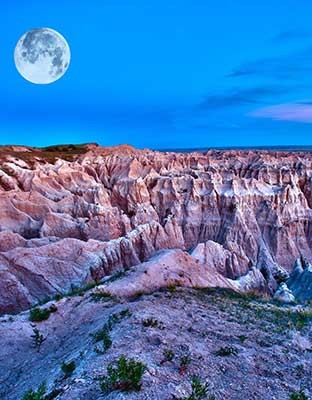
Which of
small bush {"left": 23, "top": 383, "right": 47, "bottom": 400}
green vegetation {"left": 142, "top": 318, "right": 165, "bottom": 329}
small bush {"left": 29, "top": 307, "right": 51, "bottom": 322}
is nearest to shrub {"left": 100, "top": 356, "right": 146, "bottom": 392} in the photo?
small bush {"left": 23, "top": 383, "right": 47, "bottom": 400}

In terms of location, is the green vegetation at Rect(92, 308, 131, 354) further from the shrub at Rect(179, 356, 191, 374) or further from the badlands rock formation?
the badlands rock formation

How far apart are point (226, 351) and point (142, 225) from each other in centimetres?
1549

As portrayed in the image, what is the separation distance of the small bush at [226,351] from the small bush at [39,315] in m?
4.00

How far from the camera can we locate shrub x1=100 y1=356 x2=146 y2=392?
17.2ft

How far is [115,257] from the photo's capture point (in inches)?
720

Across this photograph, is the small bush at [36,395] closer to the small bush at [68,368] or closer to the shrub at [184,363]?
the small bush at [68,368]

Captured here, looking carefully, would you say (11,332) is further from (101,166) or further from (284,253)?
(101,166)

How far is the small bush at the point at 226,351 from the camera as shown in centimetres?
705

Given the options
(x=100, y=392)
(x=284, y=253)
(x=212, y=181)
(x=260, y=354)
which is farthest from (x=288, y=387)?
(x=212, y=181)

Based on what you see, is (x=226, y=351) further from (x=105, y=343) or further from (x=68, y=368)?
(x=68, y=368)

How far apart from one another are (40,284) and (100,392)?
10987 mm

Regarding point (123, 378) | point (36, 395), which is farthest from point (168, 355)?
point (36, 395)

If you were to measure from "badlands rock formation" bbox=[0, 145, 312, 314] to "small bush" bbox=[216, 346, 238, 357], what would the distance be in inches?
202

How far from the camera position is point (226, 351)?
7.14 metres
